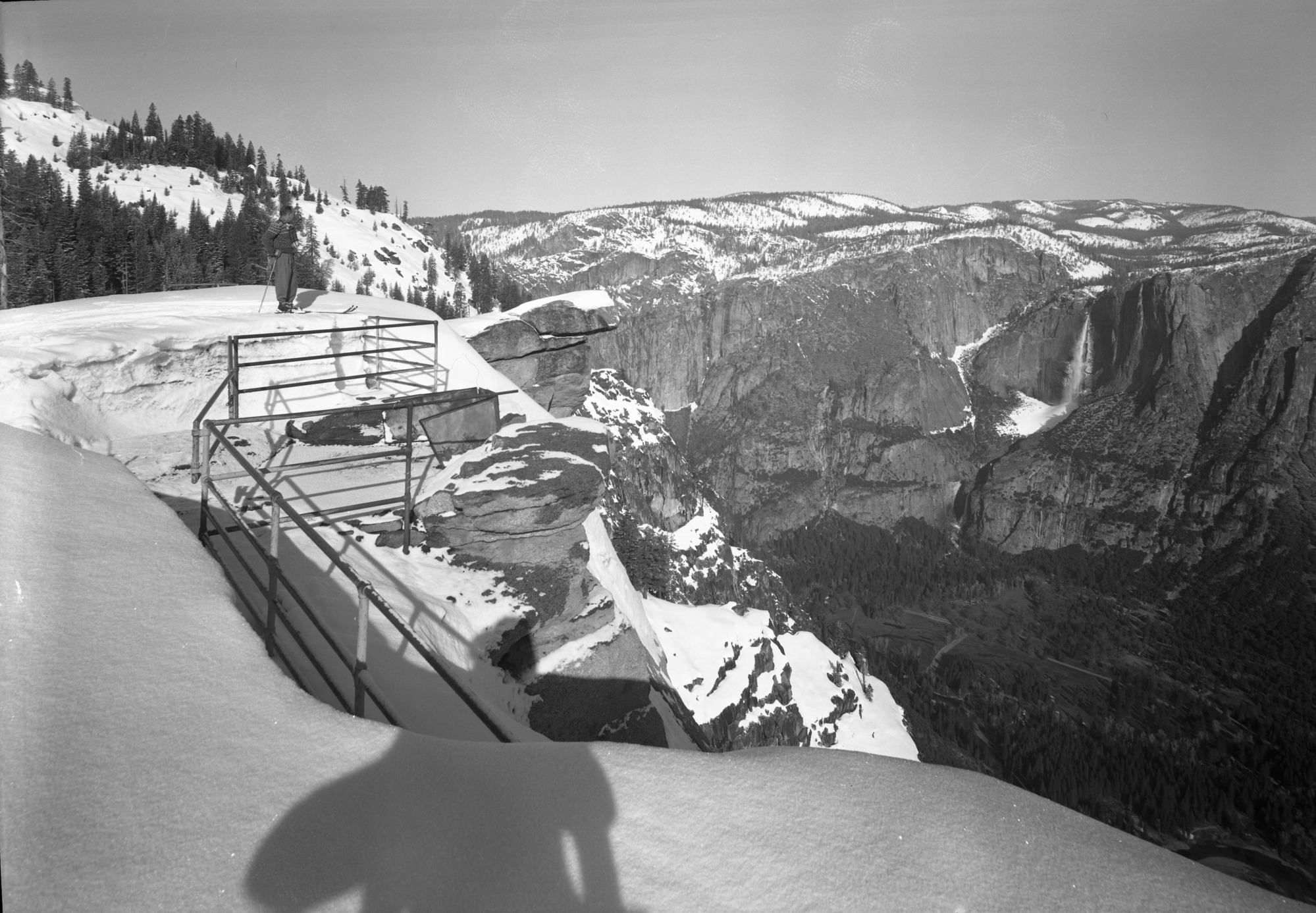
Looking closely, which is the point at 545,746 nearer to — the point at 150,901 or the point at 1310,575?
the point at 150,901

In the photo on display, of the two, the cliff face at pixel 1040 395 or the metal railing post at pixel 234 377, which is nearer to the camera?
the metal railing post at pixel 234 377

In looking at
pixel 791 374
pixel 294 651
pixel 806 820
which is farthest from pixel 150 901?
pixel 791 374

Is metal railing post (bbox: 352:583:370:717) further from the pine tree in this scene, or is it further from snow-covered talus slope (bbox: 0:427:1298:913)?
the pine tree

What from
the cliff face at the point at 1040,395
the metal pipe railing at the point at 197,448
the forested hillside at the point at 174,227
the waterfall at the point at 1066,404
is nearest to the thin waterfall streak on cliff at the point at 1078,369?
the waterfall at the point at 1066,404

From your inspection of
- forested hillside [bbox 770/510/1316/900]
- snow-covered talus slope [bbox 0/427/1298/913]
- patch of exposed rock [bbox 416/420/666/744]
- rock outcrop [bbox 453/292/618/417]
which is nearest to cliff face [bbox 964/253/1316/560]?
forested hillside [bbox 770/510/1316/900]

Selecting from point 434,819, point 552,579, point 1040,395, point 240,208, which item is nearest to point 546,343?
point 552,579

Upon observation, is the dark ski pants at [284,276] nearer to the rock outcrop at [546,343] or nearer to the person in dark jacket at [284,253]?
the person in dark jacket at [284,253]

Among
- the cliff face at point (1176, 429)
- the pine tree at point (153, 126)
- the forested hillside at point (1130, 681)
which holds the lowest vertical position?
the forested hillside at point (1130, 681)

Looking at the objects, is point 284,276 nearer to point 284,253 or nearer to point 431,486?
point 284,253
